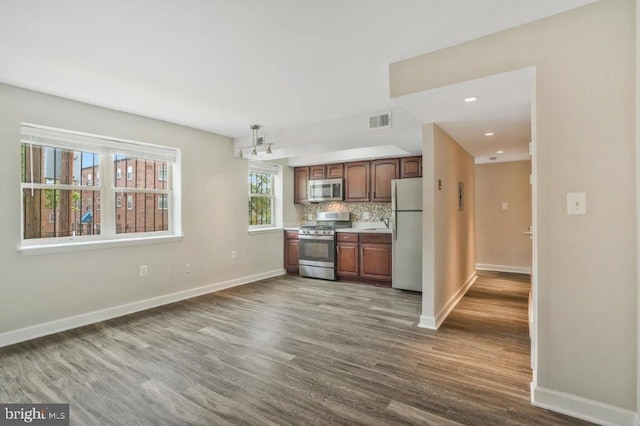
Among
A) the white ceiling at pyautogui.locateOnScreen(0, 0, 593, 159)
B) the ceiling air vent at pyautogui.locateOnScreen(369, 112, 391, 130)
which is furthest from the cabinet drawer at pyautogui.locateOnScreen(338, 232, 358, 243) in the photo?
the white ceiling at pyautogui.locateOnScreen(0, 0, 593, 159)

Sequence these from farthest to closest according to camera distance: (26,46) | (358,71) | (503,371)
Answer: (358,71)
(503,371)
(26,46)

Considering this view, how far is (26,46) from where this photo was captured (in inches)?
87.3

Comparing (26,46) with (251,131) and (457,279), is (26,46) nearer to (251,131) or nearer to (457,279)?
(251,131)

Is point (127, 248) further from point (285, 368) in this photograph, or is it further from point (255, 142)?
point (285, 368)

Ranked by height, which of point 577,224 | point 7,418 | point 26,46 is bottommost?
point 7,418

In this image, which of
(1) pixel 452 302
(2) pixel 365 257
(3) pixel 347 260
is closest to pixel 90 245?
(3) pixel 347 260

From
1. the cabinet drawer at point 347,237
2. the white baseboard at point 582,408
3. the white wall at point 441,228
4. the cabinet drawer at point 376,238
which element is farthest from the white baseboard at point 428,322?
the cabinet drawer at point 347,237

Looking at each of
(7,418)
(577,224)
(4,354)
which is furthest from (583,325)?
(4,354)

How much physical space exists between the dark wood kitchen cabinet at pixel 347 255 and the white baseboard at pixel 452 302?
159 cm

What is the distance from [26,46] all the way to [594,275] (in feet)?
12.8

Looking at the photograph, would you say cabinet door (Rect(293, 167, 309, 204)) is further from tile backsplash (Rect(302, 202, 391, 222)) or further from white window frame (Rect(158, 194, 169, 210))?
white window frame (Rect(158, 194, 169, 210))

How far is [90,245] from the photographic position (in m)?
3.43

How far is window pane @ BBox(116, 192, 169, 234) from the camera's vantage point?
386cm

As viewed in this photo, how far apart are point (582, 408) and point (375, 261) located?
132 inches
